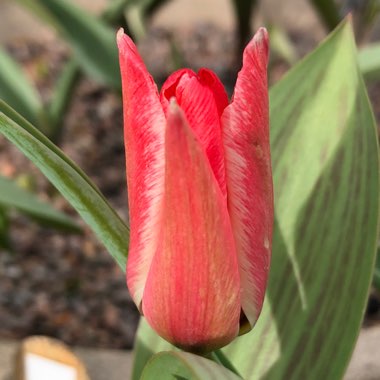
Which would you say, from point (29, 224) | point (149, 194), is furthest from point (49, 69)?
point (149, 194)

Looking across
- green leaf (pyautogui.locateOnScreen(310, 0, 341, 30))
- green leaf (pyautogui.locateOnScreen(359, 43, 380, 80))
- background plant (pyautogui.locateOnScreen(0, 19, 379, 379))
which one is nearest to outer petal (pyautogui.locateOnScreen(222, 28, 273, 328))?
background plant (pyautogui.locateOnScreen(0, 19, 379, 379))

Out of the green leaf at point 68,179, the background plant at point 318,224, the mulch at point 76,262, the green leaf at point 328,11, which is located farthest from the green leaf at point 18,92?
the green leaf at point 68,179

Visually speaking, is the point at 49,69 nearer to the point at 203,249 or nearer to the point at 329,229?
the point at 329,229

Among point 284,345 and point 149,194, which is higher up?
point 149,194

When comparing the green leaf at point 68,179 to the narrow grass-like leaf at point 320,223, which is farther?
the narrow grass-like leaf at point 320,223

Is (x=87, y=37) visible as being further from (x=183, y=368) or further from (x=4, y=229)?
(x=183, y=368)

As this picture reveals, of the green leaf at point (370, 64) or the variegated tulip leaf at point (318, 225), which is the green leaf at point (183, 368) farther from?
the green leaf at point (370, 64)

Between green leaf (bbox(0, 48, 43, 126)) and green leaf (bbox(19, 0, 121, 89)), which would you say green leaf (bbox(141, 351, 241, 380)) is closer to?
green leaf (bbox(19, 0, 121, 89))

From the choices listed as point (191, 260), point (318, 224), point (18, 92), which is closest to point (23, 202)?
point (318, 224)
